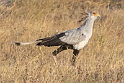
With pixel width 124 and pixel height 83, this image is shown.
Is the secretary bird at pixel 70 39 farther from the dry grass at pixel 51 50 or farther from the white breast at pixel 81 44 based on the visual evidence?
the dry grass at pixel 51 50

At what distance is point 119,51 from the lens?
655 centimetres

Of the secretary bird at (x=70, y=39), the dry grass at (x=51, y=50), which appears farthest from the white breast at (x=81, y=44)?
the dry grass at (x=51, y=50)

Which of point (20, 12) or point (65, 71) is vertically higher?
point (20, 12)

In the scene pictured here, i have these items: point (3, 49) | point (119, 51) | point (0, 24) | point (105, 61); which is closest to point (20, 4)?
point (0, 24)

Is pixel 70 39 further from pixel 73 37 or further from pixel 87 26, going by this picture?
pixel 87 26

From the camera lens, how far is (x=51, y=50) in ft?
22.6

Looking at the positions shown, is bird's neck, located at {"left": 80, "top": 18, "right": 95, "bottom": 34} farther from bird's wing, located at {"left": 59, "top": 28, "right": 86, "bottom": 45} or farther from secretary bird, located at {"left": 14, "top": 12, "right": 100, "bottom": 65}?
bird's wing, located at {"left": 59, "top": 28, "right": 86, "bottom": 45}

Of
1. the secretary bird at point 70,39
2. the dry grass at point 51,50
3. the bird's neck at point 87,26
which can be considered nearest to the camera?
the dry grass at point 51,50

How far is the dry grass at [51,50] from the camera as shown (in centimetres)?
476

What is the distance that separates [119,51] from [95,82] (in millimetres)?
1874

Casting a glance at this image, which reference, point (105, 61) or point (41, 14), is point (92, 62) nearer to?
point (105, 61)

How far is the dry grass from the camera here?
15.6 feet

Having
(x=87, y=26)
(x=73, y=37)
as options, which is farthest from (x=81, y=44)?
(x=87, y=26)

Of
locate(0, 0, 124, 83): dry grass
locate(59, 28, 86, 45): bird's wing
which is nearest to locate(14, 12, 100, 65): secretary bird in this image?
locate(59, 28, 86, 45): bird's wing
